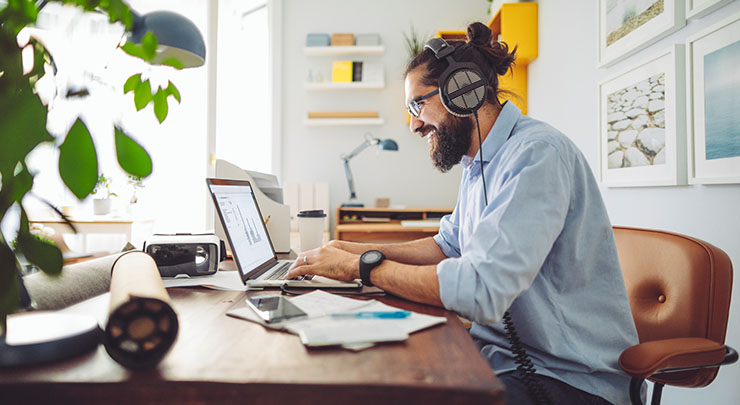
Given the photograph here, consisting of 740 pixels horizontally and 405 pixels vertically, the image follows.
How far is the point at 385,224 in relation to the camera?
10.7 feet

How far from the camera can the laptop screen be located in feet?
3.48

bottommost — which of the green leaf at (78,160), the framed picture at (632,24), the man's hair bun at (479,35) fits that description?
the green leaf at (78,160)

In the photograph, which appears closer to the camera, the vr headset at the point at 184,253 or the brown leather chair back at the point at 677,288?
the brown leather chair back at the point at 677,288

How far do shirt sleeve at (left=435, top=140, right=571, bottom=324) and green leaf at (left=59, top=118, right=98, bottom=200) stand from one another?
647 mm

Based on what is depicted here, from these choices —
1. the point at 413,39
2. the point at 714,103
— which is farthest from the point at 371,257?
the point at 413,39

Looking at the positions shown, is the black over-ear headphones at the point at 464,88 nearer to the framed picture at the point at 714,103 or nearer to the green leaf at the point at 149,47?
the framed picture at the point at 714,103

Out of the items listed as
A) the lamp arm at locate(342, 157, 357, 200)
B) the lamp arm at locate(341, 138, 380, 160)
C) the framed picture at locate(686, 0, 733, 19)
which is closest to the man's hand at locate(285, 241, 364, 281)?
the framed picture at locate(686, 0, 733, 19)

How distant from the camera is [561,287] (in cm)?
96

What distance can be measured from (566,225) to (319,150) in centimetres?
316

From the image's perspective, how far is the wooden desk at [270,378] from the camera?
49 centimetres

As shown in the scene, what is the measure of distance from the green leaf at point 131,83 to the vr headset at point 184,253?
81 cm

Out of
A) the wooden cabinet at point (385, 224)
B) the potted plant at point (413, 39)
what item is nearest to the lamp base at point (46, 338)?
the wooden cabinet at point (385, 224)

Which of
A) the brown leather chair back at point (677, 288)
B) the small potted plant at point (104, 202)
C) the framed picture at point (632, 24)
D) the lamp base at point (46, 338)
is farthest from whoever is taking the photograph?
the small potted plant at point (104, 202)

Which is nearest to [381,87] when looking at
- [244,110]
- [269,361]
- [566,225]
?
[244,110]
